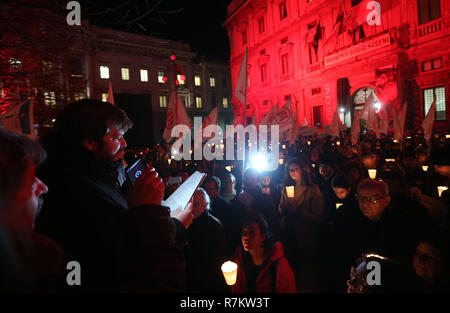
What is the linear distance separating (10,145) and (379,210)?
3.07 m

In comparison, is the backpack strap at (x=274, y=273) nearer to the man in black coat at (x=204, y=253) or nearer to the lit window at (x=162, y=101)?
the man in black coat at (x=204, y=253)

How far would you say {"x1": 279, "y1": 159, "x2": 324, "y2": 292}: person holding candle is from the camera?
3846mm

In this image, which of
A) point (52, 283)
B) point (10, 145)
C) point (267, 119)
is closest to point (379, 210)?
point (52, 283)

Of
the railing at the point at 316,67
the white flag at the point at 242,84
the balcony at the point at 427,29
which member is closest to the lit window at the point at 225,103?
the railing at the point at 316,67

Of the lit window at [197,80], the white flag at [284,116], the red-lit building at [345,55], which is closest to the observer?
the white flag at [284,116]

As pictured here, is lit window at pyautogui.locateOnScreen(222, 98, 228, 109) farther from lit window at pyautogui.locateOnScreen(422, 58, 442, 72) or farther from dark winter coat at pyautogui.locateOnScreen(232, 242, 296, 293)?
dark winter coat at pyautogui.locateOnScreen(232, 242, 296, 293)

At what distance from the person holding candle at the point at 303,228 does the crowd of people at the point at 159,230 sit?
2 cm

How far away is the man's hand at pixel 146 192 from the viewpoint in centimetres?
121

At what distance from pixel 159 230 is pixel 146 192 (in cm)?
21

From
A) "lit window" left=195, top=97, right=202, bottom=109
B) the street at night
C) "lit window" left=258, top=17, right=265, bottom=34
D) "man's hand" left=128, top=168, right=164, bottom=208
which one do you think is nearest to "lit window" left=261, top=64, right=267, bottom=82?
"lit window" left=258, top=17, right=265, bottom=34

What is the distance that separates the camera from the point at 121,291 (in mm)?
1048

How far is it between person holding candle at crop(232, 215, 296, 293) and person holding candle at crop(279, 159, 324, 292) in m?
1.40

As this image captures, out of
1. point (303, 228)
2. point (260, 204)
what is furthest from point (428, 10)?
point (303, 228)

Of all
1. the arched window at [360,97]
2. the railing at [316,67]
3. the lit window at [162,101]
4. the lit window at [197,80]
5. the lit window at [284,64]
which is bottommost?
the arched window at [360,97]
